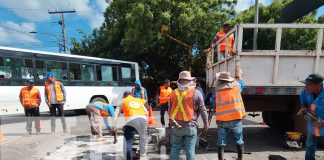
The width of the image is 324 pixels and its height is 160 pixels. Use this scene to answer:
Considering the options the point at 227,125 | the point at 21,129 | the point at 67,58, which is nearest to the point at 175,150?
the point at 227,125

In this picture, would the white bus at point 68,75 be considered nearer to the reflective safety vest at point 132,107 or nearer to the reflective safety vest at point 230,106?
the reflective safety vest at point 132,107

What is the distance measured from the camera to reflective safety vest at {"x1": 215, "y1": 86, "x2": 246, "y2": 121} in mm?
4512

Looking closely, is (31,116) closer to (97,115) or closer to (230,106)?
(97,115)

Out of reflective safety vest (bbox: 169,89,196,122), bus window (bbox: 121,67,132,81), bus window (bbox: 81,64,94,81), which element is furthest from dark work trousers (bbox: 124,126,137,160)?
bus window (bbox: 121,67,132,81)

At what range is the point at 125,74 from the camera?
538 inches

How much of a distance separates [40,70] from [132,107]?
22.3 feet

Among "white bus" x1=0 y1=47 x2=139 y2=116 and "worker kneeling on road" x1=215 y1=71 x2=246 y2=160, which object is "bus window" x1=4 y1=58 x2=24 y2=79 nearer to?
"white bus" x1=0 y1=47 x2=139 y2=116

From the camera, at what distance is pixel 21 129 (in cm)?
802

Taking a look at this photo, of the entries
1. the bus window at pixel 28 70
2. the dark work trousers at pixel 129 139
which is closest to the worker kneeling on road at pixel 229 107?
the dark work trousers at pixel 129 139

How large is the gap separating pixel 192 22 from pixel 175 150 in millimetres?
12568

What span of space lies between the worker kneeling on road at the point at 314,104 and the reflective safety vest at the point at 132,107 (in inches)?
101

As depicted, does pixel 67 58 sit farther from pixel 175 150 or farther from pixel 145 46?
pixel 175 150

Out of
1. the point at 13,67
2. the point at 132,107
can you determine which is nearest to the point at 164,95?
the point at 132,107

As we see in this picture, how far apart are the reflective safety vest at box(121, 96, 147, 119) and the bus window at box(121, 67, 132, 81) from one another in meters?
8.59
